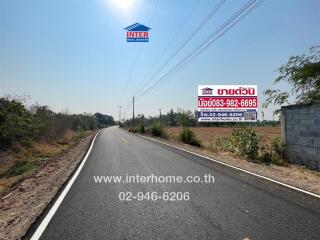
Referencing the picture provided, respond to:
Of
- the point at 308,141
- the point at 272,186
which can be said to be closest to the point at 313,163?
the point at 308,141

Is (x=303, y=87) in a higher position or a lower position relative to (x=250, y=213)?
higher

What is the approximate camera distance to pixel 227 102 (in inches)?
982

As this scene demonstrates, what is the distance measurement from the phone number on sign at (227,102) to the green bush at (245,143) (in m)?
3.74

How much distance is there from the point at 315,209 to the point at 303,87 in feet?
35.6

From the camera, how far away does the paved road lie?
5.47 m

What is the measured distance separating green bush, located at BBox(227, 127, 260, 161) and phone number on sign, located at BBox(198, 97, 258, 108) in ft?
12.3

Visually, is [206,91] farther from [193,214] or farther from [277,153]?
[193,214]

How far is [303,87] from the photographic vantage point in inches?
651

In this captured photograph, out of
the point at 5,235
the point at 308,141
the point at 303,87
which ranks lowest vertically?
the point at 5,235

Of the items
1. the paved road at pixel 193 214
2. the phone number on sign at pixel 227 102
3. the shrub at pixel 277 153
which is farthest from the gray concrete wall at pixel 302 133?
the phone number on sign at pixel 227 102

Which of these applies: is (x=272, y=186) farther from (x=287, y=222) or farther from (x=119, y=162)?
(x=119, y=162)

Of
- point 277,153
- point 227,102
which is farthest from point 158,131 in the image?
point 277,153

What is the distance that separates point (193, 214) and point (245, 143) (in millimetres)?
13109

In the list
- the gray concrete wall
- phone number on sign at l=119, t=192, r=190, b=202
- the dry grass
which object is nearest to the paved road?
phone number on sign at l=119, t=192, r=190, b=202
